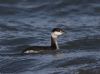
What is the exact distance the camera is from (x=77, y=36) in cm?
2128

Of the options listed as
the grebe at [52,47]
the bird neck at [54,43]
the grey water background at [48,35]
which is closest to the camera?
the grey water background at [48,35]

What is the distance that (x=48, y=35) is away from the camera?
2194 centimetres

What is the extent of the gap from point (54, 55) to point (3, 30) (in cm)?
538

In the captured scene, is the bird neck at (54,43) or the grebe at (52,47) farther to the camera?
the bird neck at (54,43)

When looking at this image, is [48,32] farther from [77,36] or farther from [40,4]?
Answer: [40,4]

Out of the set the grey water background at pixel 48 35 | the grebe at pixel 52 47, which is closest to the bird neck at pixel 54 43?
the grebe at pixel 52 47

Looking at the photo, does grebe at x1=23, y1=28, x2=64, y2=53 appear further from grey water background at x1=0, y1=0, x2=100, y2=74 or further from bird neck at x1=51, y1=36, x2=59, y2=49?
grey water background at x1=0, y1=0, x2=100, y2=74

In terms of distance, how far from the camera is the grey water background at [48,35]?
52.5 feet

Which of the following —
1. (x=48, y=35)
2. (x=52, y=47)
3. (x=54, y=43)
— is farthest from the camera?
(x=48, y=35)

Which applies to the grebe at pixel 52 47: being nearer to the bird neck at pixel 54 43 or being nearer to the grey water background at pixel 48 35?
the bird neck at pixel 54 43

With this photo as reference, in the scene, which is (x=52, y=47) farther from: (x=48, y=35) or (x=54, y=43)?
(x=48, y=35)

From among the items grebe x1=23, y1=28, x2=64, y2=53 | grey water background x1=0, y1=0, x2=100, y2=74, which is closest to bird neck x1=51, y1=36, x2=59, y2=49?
grebe x1=23, y1=28, x2=64, y2=53

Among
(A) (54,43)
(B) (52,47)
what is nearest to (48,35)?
(A) (54,43)

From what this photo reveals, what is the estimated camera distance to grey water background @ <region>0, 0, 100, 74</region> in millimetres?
16000
